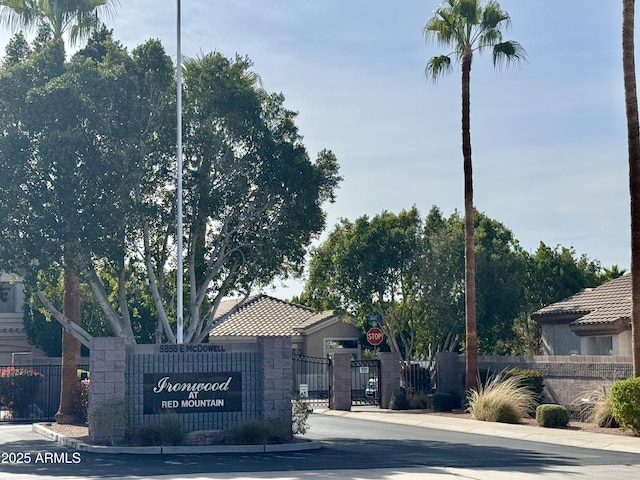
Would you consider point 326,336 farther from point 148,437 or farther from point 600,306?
point 148,437

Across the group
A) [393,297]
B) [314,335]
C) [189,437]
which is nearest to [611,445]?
[189,437]

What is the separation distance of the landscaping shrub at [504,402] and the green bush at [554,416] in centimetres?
163

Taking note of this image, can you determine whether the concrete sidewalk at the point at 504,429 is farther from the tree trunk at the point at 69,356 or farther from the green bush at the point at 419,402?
the tree trunk at the point at 69,356

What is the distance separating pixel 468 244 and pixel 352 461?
15.9 metres

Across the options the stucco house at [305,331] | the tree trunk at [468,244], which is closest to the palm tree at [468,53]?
the tree trunk at [468,244]

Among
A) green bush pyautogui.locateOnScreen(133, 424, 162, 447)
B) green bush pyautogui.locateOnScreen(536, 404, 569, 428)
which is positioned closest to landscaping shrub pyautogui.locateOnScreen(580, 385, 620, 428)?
green bush pyautogui.locateOnScreen(536, 404, 569, 428)

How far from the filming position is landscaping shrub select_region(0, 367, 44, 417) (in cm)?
3222

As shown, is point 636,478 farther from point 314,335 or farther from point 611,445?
point 314,335

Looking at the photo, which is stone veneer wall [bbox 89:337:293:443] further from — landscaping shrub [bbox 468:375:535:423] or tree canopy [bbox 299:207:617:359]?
tree canopy [bbox 299:207:617:359]

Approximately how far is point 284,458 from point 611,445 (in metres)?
8.00

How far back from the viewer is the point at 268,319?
53.3 metres

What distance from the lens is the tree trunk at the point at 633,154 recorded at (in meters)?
25.0

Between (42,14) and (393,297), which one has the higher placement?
(42,14)

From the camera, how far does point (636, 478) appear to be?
1609 centimetres
